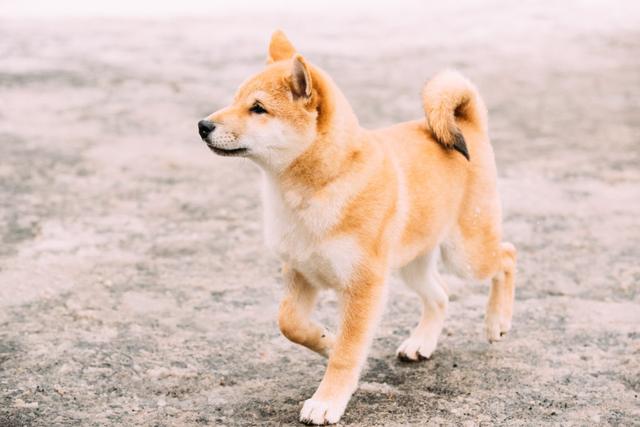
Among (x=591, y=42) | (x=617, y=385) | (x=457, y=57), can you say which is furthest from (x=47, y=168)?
(x=591, y=42)

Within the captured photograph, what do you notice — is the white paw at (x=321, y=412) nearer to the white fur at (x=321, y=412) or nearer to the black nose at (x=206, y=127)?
the white fur at (x=321, y=412)

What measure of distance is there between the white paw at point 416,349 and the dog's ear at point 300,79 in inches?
53.0

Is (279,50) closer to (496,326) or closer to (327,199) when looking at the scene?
(327,199)

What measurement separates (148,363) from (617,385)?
6.72ft

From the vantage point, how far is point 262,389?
407 centimetres

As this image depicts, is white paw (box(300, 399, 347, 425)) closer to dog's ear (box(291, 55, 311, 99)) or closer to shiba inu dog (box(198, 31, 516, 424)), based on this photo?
shiba inu dog (box(198, 31, 516, 424))

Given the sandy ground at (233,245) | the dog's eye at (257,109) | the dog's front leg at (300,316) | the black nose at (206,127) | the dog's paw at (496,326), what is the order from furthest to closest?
the dog's paw at (496,326), the sandy ground at (233,245), the dog's front leg at (300,316), the dog's eye at (257,109), the black nose at (206,127)

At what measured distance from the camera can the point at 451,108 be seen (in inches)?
174

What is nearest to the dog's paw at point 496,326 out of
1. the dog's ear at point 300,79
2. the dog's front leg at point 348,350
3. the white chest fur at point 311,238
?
the dog's front leg at point 348,350

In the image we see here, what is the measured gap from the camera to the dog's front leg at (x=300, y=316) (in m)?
3.92

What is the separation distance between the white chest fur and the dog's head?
0.16m

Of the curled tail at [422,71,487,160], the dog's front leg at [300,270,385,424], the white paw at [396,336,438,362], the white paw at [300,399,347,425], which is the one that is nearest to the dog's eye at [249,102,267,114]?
the dog's front leg at [300,270,385,424]

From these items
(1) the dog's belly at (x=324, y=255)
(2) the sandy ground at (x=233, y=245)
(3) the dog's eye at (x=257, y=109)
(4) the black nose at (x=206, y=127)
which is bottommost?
(2) the sandy ground at (x=233, y=245)

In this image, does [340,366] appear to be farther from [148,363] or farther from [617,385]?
[617,385]
